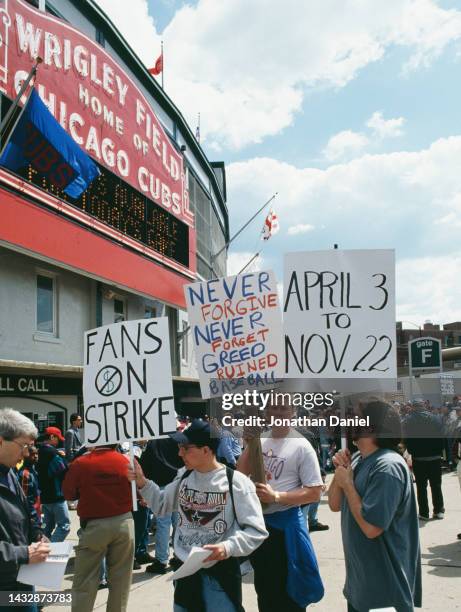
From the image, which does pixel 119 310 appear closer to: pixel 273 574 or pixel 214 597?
pixel 273 574

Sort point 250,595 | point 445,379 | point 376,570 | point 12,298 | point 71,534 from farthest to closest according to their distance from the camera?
point 445,379 < point 12,298 < point 71,534 < point 250,595 < point 376,570

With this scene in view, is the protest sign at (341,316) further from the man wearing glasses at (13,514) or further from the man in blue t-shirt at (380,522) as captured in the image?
the man wearing glasses at (13,514)

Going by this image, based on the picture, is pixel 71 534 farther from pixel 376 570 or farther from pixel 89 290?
pixel 89 290

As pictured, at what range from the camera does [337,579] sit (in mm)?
6426

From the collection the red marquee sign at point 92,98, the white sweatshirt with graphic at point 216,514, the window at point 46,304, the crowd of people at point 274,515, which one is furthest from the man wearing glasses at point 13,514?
the window at point 46,304

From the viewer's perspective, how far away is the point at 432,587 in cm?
614

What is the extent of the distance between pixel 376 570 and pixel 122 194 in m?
14.8

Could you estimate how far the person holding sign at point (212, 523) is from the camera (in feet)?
10.8

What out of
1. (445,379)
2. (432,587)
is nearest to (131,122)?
(445,379)

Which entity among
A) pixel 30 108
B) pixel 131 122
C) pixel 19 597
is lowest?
pixel 19 597

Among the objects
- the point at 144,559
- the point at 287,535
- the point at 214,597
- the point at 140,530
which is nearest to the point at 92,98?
the point at 140,530

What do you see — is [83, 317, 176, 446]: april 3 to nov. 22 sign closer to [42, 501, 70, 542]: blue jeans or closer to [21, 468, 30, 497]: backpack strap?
[21, 468, 30, 497]: backpack strap

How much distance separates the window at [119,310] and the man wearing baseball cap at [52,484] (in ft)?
37.2

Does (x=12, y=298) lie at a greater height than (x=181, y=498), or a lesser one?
greater
